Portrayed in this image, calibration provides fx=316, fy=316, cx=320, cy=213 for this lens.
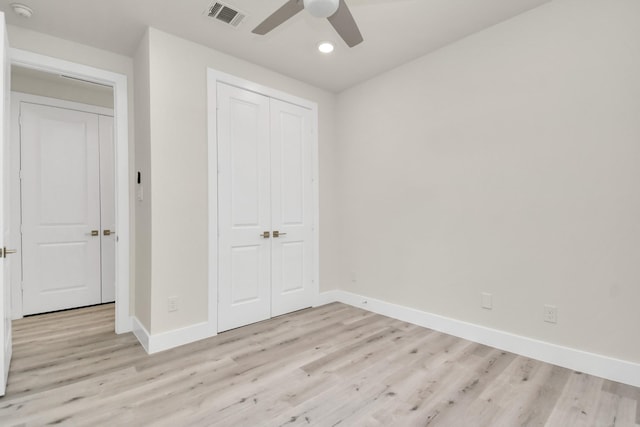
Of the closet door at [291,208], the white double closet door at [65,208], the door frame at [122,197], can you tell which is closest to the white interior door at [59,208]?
the white double closet door at [65,208]

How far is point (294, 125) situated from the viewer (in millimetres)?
3627

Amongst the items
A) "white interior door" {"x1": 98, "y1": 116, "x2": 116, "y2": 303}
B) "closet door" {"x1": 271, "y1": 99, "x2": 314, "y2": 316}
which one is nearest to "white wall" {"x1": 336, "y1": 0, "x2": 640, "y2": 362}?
"closet door" {"x1": 271, "y1": 99, "x2": 314, "y2": 316}

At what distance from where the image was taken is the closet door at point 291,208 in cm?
344

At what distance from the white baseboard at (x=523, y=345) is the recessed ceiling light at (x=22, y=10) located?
3.93 m

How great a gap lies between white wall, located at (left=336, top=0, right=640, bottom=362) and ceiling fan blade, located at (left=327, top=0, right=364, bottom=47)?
1.29m

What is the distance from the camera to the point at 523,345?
2.44m

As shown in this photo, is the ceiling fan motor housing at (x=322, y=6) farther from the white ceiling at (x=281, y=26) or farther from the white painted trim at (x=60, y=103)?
the white painted trim at (x=60, y=103)

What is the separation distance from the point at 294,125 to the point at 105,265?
2.95 metres

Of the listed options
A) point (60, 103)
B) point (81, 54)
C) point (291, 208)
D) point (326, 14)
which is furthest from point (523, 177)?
point (60, 103)

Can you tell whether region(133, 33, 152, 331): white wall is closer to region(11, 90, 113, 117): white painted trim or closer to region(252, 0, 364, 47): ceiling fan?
region(252, 0, 364, 47): ceiling fan

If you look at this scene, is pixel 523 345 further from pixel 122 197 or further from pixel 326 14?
pixel 122 197

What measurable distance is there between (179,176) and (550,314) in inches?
124

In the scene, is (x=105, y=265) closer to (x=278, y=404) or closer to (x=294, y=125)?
(x=294, y=125)

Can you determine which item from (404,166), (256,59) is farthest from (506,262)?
(256,59)
